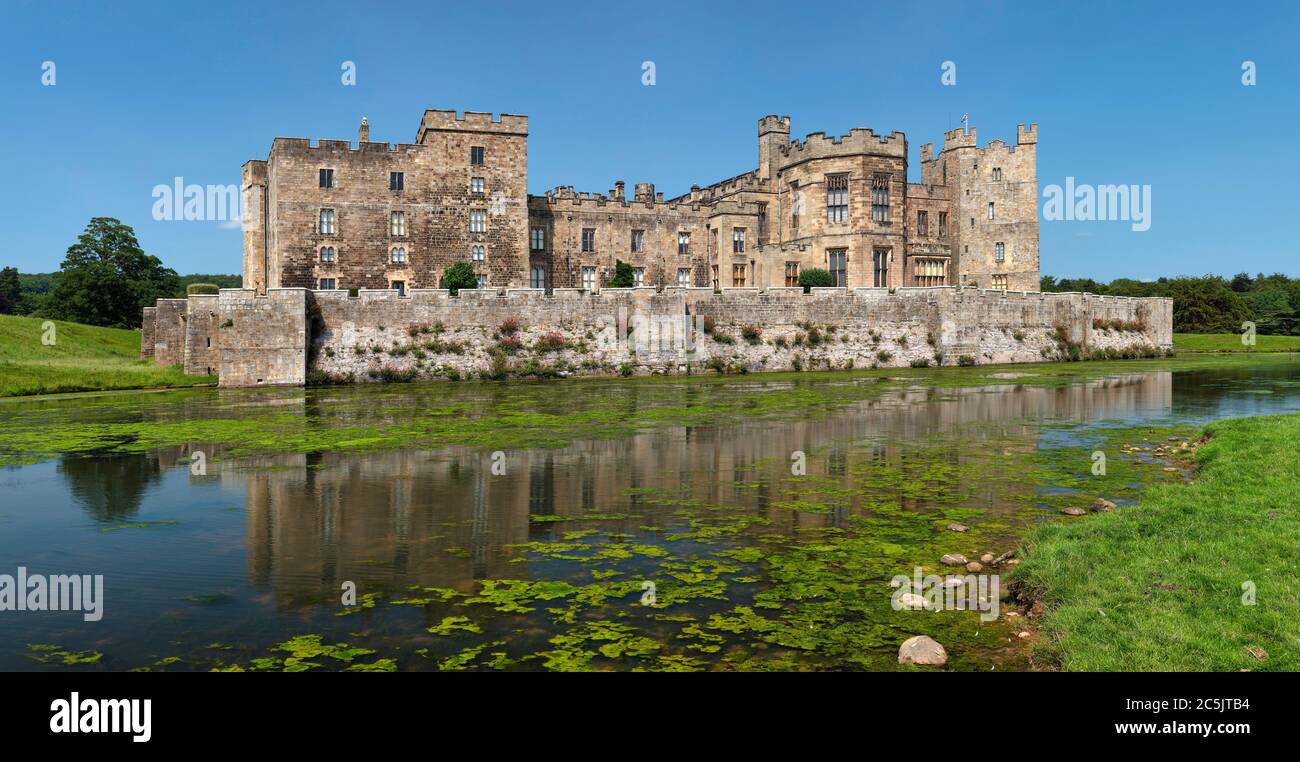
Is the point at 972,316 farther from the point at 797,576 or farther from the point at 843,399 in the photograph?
the point at 797,576

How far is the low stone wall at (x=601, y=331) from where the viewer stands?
35.3m

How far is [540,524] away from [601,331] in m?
29.7

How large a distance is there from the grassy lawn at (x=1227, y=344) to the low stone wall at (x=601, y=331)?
931 inches

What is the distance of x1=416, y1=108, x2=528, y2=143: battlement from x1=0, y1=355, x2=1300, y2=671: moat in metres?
28.0

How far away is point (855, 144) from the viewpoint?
51.1m

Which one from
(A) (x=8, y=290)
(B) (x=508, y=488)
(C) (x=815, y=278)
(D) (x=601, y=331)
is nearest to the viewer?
(B) (x=508, y=488)

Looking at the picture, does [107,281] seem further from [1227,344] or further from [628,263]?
[1227,344]

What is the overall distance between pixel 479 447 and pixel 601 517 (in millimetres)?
6660

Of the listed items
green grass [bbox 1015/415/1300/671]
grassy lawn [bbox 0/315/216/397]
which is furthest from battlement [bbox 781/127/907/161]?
green grass [bbox 1015/415/1300/671]

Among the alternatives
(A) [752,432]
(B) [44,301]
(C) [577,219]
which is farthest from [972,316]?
(B) [44,301]

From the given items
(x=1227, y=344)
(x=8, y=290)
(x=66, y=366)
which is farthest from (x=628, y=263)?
(x=8, y=290)

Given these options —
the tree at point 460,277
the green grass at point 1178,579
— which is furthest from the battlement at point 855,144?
the green grass at point 1178,579

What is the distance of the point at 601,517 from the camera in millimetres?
Answer: 11148

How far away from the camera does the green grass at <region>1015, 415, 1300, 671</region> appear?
19.1ft
